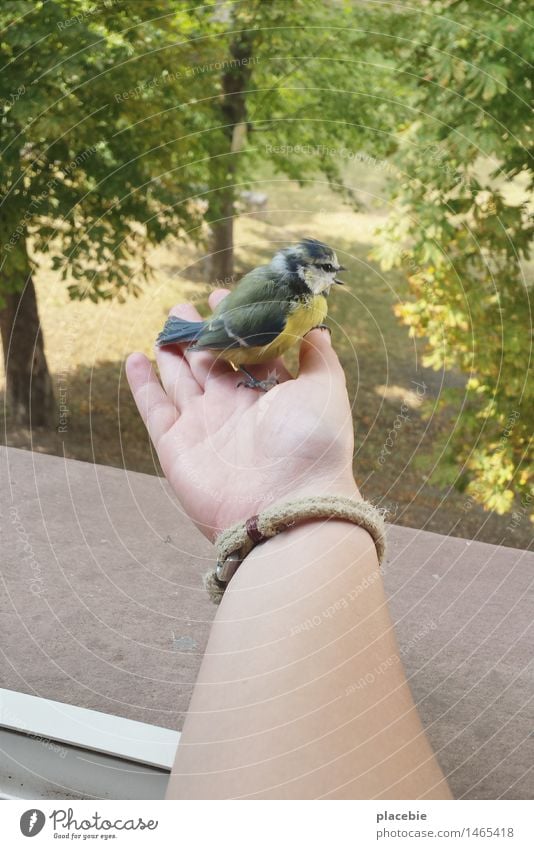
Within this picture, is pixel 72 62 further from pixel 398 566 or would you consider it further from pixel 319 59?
pixel 398 566

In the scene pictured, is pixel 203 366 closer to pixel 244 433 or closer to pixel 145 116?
pixel 244 433

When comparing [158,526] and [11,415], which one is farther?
[11,415]

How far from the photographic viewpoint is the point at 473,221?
129 centimetres

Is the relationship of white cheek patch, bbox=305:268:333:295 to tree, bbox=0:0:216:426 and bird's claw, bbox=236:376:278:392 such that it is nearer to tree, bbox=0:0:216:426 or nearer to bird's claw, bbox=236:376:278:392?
bird's claw, bbox=236:376:278:392

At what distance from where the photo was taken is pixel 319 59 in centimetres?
129

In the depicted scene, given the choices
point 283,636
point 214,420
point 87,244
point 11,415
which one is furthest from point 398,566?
point 11,415

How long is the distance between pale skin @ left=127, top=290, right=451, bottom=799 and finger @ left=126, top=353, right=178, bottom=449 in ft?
0.34

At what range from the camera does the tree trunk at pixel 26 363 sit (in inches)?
57.2

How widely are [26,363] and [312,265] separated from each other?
98cm

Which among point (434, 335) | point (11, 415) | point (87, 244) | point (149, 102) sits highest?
point (149, 102)

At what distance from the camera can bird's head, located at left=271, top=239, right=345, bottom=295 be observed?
2.06ft

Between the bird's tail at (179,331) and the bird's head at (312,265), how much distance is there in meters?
0.08

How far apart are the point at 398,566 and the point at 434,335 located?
0.69 meters

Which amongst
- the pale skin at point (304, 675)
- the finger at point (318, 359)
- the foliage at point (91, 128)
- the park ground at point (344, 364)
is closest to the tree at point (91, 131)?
the foliage at point (91, 128)
